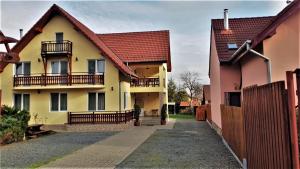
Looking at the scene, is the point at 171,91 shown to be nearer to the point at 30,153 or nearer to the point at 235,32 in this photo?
the point at 235,32

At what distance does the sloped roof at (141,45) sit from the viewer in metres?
28.2

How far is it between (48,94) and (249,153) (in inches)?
745

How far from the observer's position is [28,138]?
1666cm

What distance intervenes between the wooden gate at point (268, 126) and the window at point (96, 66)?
672 inches

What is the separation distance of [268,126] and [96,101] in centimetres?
1877

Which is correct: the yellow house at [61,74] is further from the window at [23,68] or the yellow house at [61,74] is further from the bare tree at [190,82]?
the bare tree at [190,82]

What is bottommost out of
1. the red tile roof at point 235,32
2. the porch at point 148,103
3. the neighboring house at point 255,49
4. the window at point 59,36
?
the porch at point 148,103

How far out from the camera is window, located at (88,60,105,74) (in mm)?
23000

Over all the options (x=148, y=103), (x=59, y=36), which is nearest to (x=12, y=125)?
(x=59, y=36)

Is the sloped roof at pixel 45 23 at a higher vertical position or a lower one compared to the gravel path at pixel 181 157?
higher

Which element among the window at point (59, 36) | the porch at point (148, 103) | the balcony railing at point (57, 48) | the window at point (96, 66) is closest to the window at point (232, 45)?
the window at point (96, 66)

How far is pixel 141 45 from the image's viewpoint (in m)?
29.9

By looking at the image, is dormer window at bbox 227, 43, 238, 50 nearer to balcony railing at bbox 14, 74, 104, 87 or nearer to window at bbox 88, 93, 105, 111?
balcony railing at bbox 14, 74, 104, 87

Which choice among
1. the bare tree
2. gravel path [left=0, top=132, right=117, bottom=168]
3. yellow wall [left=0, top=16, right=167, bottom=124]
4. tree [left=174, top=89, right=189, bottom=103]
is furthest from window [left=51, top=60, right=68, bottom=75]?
the bare tree
